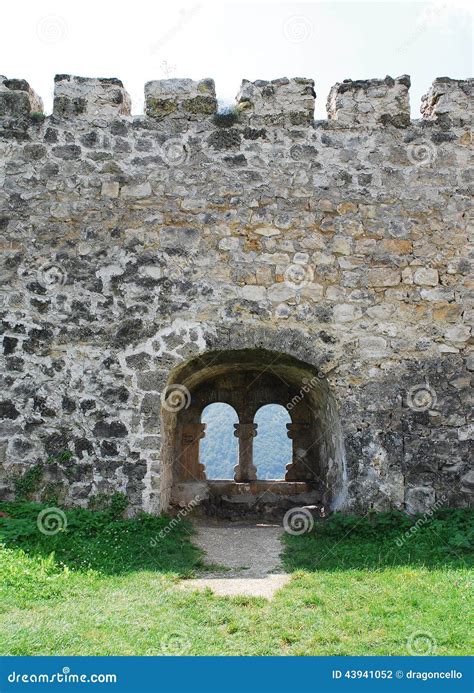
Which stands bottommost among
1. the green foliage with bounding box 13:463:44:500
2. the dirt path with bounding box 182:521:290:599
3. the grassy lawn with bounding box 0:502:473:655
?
the dirt path with bounding box 182:521:290:599

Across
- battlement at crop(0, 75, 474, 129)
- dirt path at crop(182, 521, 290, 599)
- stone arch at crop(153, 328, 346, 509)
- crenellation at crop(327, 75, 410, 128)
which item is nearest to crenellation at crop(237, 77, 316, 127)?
battlement at crop(0, 75, 474, 129)

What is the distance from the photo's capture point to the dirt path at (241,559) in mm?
5738

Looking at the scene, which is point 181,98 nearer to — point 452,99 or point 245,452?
point 452,99

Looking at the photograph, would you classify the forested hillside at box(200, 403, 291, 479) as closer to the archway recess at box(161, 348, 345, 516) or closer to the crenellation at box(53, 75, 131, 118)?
the archway recess at box(161, 348, 345, 516)

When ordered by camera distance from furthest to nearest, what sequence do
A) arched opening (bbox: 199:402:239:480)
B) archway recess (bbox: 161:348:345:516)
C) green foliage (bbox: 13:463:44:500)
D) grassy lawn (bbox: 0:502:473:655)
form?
arched opening (bbox: 199:402:239:480)
archway recess (bbox: 161:348:345:516)
green foliage (bbox: 13:463:44:500)
grassy lawn (bbox: 0:502:473:655)

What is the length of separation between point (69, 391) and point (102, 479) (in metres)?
1.11

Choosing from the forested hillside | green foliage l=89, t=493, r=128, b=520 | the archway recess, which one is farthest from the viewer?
the forested hillside

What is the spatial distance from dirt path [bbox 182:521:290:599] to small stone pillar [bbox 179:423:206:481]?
6.58 ft

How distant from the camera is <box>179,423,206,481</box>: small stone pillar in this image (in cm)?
1086

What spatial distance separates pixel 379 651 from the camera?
4.25 m

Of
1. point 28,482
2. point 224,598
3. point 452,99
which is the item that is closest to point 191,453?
point 28,482

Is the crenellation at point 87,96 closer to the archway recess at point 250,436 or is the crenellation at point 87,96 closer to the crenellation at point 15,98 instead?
the crenellation at point 15,98

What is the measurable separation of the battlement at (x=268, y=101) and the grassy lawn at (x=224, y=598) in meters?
4.85

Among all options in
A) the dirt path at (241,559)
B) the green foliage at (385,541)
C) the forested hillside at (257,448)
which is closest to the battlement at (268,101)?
the green foliage at (385,541)
